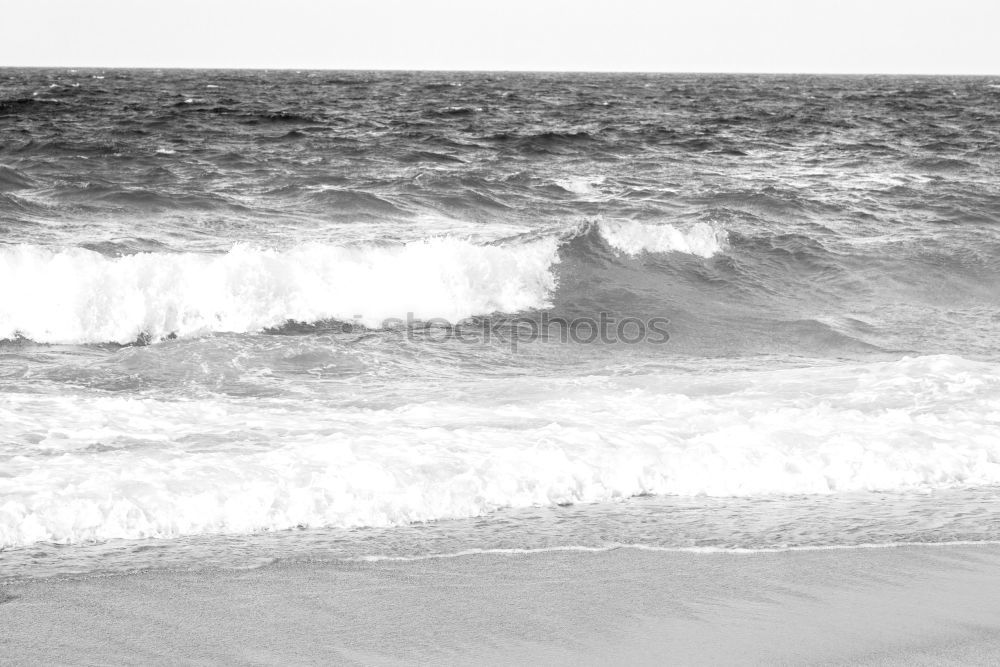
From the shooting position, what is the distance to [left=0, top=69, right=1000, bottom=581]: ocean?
4352mm

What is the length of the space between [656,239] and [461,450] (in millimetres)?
8198

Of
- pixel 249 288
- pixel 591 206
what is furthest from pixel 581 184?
pixel 249 288

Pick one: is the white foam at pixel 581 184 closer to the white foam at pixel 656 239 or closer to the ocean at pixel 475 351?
the ocean at pixel 475 351

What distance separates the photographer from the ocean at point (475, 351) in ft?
14.3

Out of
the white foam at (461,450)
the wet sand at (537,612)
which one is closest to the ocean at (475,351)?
the white foam at (461,450)

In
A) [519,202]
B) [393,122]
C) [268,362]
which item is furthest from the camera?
[393,122]

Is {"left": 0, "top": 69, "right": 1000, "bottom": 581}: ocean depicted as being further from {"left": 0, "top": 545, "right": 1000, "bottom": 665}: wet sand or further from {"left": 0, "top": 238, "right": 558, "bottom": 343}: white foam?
{"left": 0, "top": 545, "right": 1000, "bottom": 665}: wet sand

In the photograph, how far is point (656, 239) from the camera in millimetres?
12820

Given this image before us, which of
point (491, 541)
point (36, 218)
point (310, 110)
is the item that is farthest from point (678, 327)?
point (310, 110)

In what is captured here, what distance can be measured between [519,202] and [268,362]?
27.8 feet

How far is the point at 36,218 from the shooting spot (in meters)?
12.6

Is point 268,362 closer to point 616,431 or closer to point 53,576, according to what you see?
point 616,431

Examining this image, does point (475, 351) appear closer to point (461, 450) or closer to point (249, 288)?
point (249, 288)

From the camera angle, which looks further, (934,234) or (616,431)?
(934,234)
